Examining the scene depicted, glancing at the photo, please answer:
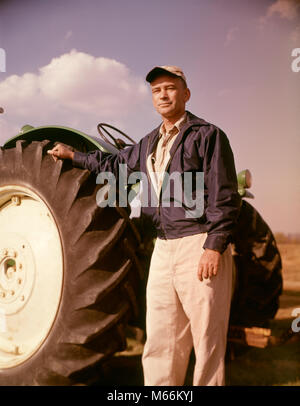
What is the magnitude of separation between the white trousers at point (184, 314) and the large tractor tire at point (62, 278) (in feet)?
0.46

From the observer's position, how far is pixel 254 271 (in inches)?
121

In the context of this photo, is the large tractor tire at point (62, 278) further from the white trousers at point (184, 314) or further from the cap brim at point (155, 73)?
the cap brim at point (155, 73)

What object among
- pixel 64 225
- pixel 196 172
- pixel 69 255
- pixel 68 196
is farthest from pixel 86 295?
pixel 196 172

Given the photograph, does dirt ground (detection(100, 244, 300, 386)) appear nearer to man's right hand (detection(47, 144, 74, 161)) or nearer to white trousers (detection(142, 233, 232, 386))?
white trousers (detection(142, 233, 232, 386))

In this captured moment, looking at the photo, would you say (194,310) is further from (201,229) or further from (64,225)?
(64,225)

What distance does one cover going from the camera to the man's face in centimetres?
192

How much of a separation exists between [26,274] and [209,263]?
3.44 feet

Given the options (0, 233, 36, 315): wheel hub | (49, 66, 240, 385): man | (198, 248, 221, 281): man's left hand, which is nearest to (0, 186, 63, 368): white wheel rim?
(0, 233, 36, 315): wheel hub

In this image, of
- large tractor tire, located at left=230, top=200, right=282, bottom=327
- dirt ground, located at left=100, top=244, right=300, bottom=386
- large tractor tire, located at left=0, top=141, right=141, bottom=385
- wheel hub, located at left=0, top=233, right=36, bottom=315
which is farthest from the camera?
large tractor tire, located at left=230, top=200, right=282, bottom=327

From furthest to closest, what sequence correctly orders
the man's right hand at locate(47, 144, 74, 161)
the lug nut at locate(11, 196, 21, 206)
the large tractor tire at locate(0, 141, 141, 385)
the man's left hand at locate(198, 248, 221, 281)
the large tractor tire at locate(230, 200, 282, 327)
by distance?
the large tractor tire at locate(230, 200, 282, 327)
the lug nut at locate(11, 196, 21, 206)
the man's right hand at locate(47, 144, 74, 161)
the large tractor tire at locate(0, 141, 141, 385)
the man's left hand at locate(198, 248, 221, 281)

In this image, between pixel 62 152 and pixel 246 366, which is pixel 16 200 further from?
pixel 246 366

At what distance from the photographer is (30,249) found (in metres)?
2.25

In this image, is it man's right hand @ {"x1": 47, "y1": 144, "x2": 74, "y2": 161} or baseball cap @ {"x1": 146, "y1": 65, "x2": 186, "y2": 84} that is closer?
baseball cap @ {"x1": 146, "y1": 65, "x2": 186, "y2": 84}

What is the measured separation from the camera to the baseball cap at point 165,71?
6.23 ft
